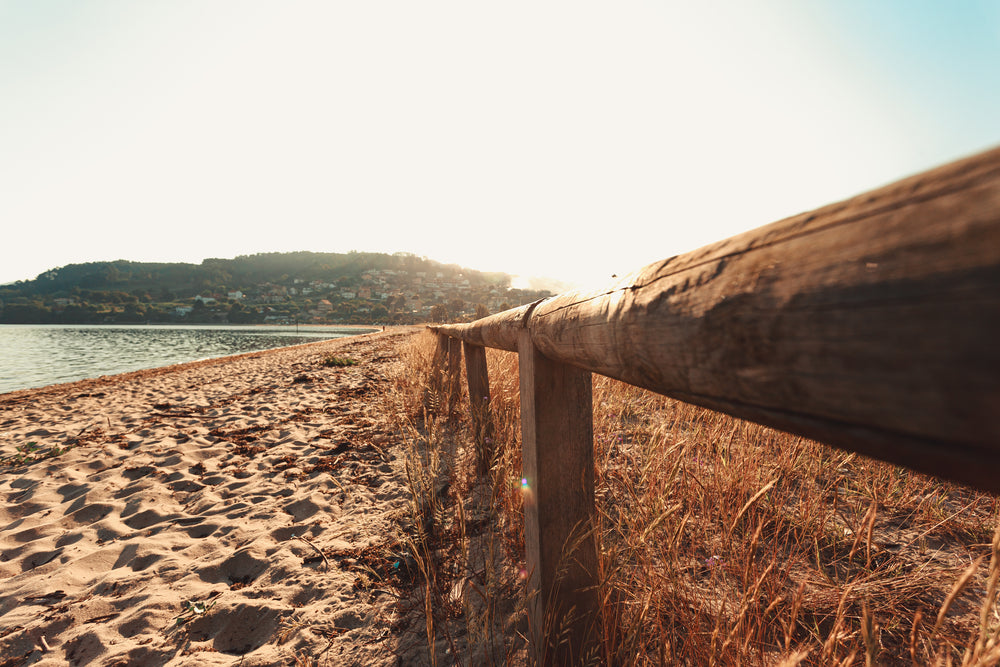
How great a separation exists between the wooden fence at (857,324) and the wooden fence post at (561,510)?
2.19 feet

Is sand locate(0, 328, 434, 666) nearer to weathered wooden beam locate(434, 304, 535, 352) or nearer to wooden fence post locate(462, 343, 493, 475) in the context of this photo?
wooden fence post locate(462, 343, 493, 475)

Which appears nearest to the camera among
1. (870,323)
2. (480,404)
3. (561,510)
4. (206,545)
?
(870,323)

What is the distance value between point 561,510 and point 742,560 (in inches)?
43.4

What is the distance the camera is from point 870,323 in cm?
35

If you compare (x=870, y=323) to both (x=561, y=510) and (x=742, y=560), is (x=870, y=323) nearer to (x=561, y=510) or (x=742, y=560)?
(x=561, y=510)

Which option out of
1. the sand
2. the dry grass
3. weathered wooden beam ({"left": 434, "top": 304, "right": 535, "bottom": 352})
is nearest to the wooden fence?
the dry grass

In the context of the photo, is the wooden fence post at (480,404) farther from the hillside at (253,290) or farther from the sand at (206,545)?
the hillside at (253,290)

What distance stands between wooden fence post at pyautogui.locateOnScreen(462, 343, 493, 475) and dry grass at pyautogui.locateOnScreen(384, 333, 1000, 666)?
19cm

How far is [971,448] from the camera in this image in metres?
0.34

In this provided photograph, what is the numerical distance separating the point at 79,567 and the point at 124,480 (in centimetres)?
154

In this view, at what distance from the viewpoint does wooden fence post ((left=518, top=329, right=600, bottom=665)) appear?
1393 mm

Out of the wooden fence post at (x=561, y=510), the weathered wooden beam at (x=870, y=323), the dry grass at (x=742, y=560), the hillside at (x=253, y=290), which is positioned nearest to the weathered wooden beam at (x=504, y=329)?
the wooden fence post at (x=561, y=510)

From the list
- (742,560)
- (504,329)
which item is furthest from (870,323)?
(742,560)

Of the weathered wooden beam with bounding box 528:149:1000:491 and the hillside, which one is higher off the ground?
the hillside
